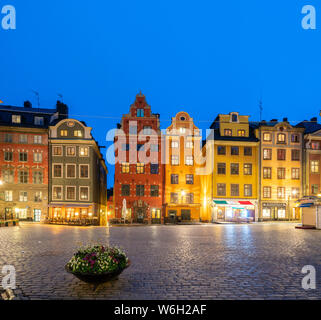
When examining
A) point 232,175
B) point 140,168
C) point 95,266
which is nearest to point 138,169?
point 140,168

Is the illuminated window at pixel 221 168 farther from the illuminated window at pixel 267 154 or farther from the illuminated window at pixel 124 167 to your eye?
the illuminated window at pixel 124 167

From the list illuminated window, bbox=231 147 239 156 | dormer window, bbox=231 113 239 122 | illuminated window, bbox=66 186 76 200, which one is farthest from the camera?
dormer window, bbox=231 113 239 122

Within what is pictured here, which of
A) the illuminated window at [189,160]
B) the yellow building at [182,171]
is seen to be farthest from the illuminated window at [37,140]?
the illuminated window at [189,160]

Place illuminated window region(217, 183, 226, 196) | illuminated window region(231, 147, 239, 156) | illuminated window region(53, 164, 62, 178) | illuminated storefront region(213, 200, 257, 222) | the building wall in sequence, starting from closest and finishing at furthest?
the building wall < illuminated window region(53, 164, 62, 178) < illuminated storefront region(213, 200, 257, 222) < illuminated window region(217, 183, 226, 196) < illuminated window region(231, 147, 239, 156)

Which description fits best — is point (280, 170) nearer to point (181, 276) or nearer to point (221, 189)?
point (221, 189)

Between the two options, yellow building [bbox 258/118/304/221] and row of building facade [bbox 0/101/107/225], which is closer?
row of building facade [bbox 0/101/107/225]

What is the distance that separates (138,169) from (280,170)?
879 inches

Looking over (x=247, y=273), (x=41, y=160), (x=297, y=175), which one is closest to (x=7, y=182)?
(x=41, y=160)

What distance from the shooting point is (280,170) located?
44125 millimetres

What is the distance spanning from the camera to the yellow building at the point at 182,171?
43188 millimetres

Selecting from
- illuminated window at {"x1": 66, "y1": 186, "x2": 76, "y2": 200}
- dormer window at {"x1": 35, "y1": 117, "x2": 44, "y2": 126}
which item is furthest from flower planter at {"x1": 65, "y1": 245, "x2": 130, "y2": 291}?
dormer window at {"x1": 35, "y1": 117, "x2": 44, "y2": 126}

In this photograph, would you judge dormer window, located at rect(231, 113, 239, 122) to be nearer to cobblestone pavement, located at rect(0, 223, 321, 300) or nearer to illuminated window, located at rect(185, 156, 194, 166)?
illuminated window, located at rect(185, 156, 194, 166)

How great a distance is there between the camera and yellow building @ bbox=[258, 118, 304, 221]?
4322cm
